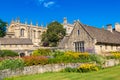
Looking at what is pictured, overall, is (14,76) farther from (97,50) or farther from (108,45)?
(108,45)

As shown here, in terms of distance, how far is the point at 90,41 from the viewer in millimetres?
39188

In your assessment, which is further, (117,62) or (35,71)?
(117,62)

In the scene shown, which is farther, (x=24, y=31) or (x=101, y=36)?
(x=24, y=31)

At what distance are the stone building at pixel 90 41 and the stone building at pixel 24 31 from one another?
184 feet

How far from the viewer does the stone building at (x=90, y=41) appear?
39.0 meters

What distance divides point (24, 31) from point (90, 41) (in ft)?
215

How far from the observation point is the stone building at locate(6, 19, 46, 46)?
98500 millimetres

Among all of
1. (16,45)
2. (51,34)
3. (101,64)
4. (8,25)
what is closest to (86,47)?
(101,64)

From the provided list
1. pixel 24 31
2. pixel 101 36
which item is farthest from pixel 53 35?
pixel 101 36

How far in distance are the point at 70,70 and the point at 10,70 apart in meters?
6.59

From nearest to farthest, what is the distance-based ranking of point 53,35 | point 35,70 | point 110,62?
point 35,70 → point 110,62 → point 53,35

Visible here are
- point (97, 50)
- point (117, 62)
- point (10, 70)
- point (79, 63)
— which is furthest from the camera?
point (97, 50)

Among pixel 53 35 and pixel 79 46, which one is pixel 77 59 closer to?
pixel 79 46

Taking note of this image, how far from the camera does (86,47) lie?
40.4m
